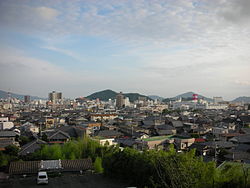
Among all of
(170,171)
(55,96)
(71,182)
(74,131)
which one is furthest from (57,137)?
(55,96)

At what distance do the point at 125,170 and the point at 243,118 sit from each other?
26.9 m

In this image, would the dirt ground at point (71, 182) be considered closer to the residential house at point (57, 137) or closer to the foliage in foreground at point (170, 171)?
the foliage in foreground at point (170, 171)

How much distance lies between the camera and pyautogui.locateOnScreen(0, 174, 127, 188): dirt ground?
7273mm

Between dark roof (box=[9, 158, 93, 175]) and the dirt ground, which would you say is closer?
the dirt ground

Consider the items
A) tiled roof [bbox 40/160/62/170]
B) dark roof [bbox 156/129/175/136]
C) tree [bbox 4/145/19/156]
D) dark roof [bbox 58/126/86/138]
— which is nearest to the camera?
tiled roof [bbox 40/160/62/170]

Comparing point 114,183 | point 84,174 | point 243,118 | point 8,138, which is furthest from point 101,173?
point 243,118

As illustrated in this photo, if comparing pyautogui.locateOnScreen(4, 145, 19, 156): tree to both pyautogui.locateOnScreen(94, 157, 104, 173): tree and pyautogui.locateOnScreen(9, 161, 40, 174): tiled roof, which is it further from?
pyautogui.locateOnScreen(94, 157, 104, 173): tree

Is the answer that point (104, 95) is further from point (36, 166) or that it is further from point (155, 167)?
point (155, 167)

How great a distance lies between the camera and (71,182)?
25.1 feet

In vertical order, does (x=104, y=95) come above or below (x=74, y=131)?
above

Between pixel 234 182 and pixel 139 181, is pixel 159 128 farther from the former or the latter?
pixel 234 182

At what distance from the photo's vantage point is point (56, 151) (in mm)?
10227

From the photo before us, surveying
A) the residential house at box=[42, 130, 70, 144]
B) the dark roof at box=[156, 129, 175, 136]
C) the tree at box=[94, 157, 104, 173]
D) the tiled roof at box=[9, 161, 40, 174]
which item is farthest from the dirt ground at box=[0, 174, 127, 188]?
the dark roof at box=[156, 129, 175, 136]

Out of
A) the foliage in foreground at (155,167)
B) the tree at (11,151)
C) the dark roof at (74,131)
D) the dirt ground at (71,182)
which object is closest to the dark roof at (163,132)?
the dark roof at (74,131)
